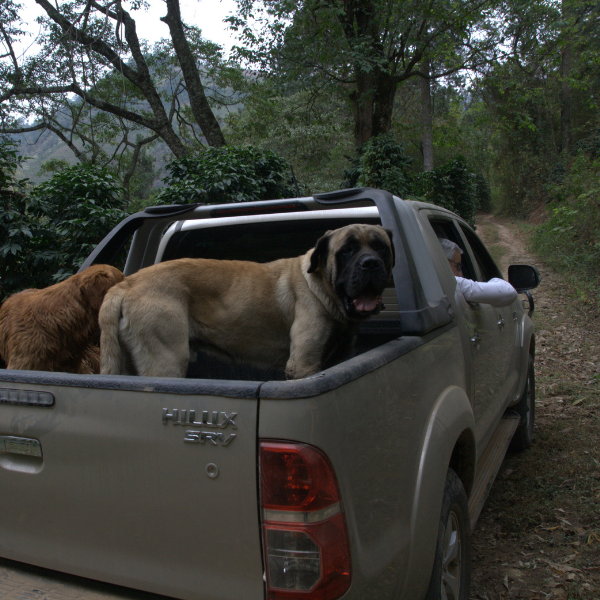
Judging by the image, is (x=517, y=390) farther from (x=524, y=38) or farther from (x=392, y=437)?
(x=524, y=38)

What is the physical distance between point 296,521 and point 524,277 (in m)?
3.51

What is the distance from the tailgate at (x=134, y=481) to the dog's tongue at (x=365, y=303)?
1.25 metres

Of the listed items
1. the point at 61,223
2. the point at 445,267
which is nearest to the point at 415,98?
the point at 61,223

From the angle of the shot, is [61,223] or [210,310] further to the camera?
[61,223]

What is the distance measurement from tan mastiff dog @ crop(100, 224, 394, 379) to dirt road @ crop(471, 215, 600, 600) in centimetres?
166

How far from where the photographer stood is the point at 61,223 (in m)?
6.65

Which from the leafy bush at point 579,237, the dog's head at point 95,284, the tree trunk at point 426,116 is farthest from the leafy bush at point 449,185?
the dog's head at point 95,284

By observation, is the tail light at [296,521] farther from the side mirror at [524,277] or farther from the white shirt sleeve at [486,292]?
the side mirror at [524,277]

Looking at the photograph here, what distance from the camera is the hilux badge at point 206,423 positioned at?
142cm

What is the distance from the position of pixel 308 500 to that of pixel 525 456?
3.86 metres

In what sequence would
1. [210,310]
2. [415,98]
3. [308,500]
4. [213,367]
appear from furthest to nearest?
[415,98] → [213,367] → [210,310] → [308,500]

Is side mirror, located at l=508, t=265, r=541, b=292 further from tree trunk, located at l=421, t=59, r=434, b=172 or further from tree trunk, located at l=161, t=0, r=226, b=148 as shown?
tree trunk, located at l=421, t=59, r=434, b=172

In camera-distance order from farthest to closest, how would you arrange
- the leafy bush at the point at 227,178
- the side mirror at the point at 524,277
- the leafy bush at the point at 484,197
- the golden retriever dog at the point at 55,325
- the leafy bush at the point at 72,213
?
the leafy bush at the point at 484,197
the leafy bush at the point at 227,178
the leafy bush at the point at 72,213
the side mirror at the point at 524,277
the golden retriever dog at the point at 55,325

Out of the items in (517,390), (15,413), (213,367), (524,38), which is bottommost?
(517,390)
